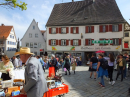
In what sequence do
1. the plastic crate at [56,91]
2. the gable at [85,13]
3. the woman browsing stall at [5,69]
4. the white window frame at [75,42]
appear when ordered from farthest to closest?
the white window frame at [75,42] → the gable at [85,13] → the woman browsing stall at [5,69] → the plastic crate at [56,91]

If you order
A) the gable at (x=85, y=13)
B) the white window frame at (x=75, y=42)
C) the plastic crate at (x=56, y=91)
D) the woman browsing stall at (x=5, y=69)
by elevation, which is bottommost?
the plastic crate at (x=56, y=91)

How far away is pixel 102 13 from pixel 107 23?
12.2 ft

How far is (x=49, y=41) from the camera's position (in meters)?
26.4

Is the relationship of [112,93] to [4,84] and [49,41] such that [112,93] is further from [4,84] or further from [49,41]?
[49,41]

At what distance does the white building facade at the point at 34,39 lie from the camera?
106 feet

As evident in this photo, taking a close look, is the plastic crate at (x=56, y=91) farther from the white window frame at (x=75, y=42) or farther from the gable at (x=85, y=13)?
the gable at (x=85, y=13)

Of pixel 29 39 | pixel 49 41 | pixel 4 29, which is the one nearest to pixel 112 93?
pixel 49 41

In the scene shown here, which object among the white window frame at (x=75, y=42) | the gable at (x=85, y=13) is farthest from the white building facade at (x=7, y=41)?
the white window frame at (x=75, y=42)

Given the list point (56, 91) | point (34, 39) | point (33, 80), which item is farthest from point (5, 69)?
point (34, 39)

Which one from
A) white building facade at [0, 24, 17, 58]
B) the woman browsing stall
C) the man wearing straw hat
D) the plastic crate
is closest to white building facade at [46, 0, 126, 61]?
white building facade at [0, 24, 17, 58]

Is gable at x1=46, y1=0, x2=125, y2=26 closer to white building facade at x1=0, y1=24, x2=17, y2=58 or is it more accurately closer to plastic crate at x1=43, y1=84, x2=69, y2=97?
white building facade at x1=0, y1=24, x2=17, y2=58

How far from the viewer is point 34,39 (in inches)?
1276

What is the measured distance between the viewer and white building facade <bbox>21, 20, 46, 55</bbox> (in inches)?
1272

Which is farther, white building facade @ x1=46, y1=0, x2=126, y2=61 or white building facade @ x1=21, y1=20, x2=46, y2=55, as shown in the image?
white building facade @ x1=21, y1=20, x2=46, y2=55
